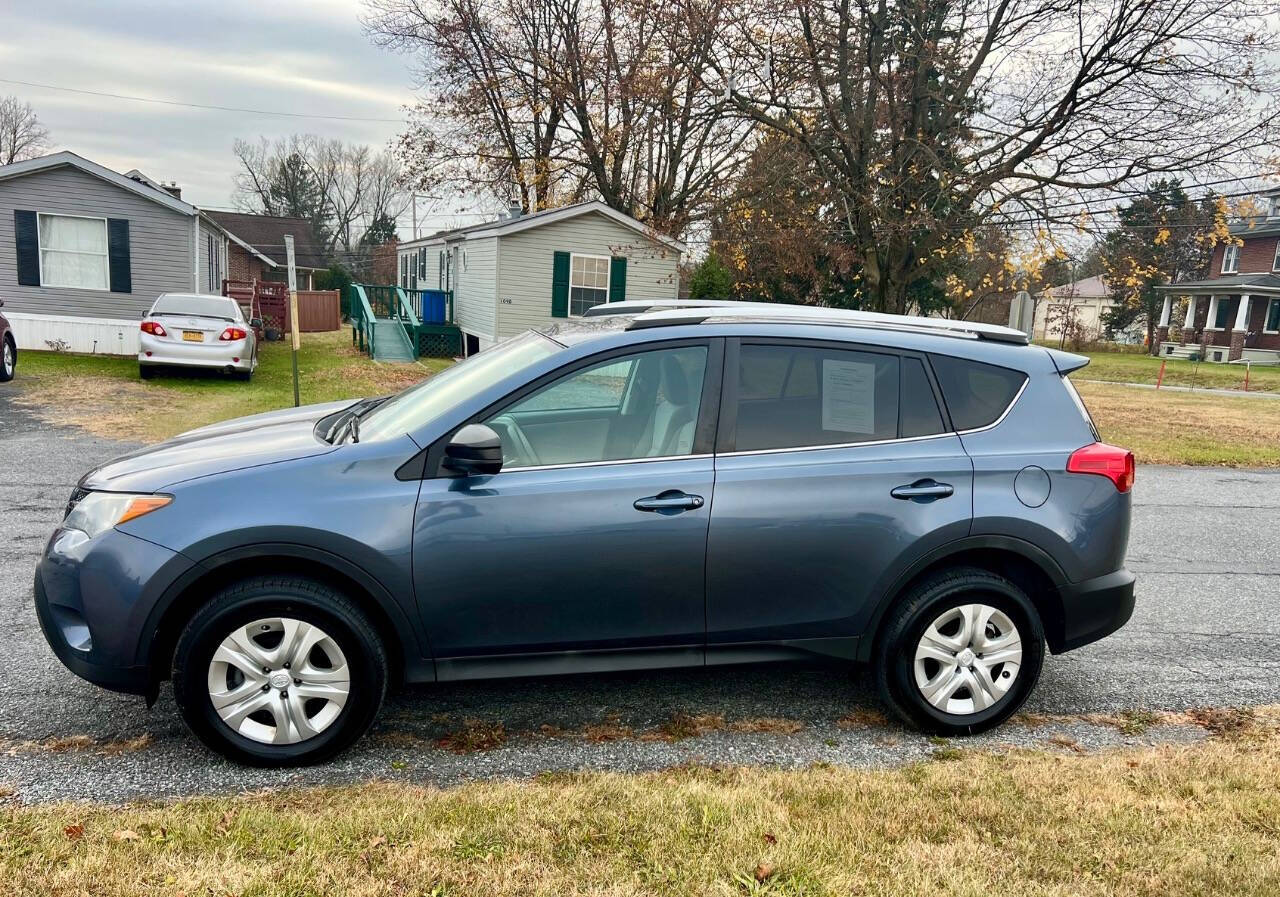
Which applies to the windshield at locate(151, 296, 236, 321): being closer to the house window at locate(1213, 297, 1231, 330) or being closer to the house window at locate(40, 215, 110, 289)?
the house window at locate(40, 215, 110, 289)

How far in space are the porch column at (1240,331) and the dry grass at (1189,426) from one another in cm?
2004

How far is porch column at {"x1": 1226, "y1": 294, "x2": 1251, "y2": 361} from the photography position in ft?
128

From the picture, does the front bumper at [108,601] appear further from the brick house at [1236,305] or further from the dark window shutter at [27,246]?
the brick house at [1236,305]

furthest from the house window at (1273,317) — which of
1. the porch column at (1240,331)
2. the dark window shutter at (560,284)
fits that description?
the dark window shutter at (560,284)

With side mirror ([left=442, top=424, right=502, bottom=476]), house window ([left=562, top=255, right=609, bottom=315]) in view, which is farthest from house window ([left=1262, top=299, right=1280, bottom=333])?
side mirror ([left=442, top=424, right=502, bottom=476])

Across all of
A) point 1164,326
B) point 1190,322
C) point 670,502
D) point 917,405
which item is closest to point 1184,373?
point 1190,322

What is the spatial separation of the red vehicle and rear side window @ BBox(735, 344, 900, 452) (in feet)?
46.8

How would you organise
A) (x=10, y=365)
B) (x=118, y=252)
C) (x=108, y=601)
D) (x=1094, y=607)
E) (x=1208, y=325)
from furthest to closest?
(x=1208, y=325) → (x=118, y=252) → (x=10, y=365) → (x=1094, y=607) → (x=108, y=601)

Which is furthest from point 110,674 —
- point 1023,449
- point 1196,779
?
point 1196,779

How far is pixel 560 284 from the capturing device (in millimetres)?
21656

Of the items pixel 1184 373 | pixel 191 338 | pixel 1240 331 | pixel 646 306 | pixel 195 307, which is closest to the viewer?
pixel 646 306

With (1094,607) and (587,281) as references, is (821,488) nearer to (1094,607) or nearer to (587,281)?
(1094,607)

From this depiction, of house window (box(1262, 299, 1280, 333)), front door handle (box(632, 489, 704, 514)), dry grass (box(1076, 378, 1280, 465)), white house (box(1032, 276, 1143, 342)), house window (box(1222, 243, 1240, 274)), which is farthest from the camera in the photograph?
white house (box(1032, 276, 1143, 342))

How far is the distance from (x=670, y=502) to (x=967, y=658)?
58.3 inches
